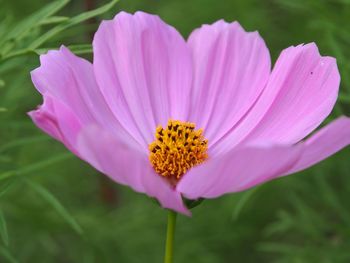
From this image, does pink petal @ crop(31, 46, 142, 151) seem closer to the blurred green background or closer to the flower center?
the flower center

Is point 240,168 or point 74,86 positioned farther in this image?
point 74,86

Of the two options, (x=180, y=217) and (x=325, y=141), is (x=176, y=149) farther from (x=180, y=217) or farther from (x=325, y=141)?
(x=180, y=217)

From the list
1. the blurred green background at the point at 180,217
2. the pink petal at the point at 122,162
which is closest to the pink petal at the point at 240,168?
the pink petal at the point at 122,162

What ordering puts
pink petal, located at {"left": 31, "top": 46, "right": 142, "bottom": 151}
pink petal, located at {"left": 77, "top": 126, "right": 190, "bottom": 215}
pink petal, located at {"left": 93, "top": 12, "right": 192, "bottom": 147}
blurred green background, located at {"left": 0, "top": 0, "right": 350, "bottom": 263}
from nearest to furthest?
pink petal, located at {"left": 77, "top": 126, "right": 190, "bottom": 215} → pink petal, located at {"left": 31, "top": 46, "right": 142, "bottom": 151} → pink petal, located at {"left": 93, "top": 12, "right": 192, "bottom": 147} → blurred green background, located at {"left": 0, "top": 0, "right": 350, "bottom": 263}

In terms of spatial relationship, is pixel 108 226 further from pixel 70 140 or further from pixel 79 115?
pixel 70 140

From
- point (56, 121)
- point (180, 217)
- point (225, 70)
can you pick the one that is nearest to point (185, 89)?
point (225, 70)

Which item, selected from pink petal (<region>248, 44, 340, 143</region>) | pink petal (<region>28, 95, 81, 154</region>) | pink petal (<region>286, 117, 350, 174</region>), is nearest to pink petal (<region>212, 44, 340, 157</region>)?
pink petal (<region>248, 44, 340, 143</region>)
